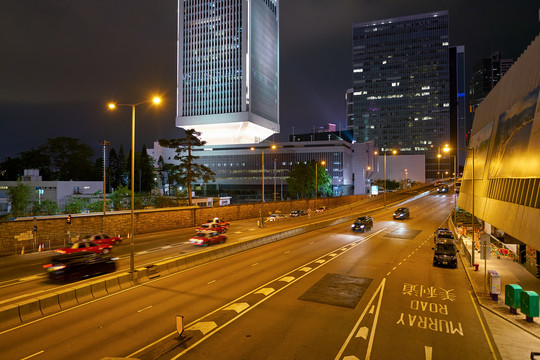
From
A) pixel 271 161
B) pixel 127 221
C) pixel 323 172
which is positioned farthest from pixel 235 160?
pixel 127 221

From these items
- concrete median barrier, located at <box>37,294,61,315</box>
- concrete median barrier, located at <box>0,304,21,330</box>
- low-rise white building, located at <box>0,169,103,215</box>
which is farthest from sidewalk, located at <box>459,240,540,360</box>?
low-rise white building, located at <box>0,169,103,215</box>

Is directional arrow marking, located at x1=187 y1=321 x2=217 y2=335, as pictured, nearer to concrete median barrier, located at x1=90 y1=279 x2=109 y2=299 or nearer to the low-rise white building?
concrete median barrier, located at x1=90 y1=279 x2=109 y2=299

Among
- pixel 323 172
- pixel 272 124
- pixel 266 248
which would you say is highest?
pixel 272 124

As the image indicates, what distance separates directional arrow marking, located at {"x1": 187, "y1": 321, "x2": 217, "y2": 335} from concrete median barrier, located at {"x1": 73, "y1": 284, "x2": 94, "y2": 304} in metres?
6.27

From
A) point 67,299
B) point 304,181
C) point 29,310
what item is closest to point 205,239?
point 67,299

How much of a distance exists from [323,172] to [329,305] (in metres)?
84.4

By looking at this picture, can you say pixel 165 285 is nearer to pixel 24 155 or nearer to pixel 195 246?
pixel 195 246

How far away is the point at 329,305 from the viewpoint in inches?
596

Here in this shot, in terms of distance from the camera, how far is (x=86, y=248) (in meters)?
24.1

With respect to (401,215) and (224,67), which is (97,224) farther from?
(224,67)

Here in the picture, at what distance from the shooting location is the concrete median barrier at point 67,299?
47.4 feet

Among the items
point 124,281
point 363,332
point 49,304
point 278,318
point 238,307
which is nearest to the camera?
point 363,332

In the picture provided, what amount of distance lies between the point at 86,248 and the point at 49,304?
10911 mm

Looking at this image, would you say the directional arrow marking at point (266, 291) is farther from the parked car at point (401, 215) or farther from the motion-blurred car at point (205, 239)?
the parked car at point (401, 215)
